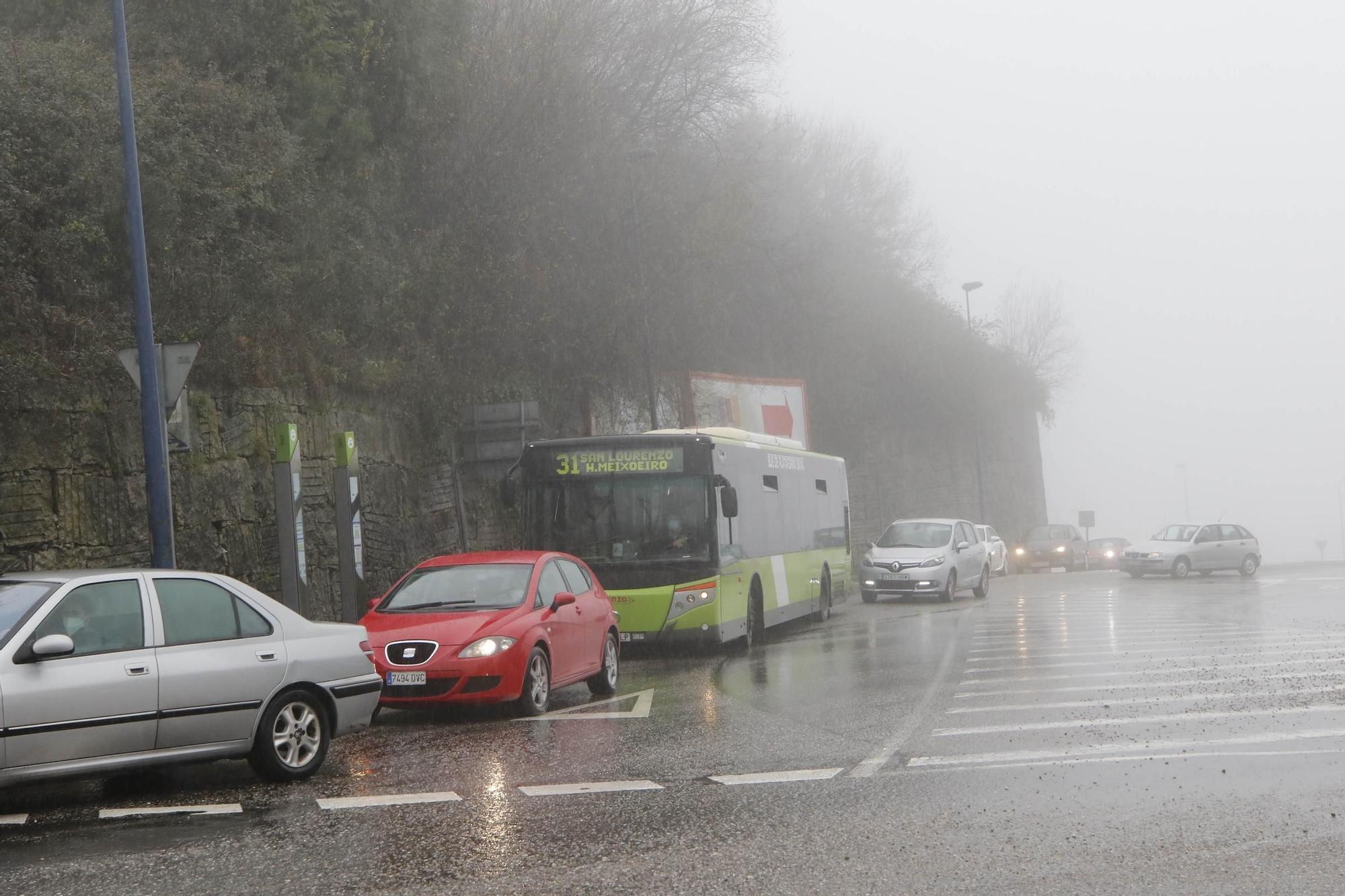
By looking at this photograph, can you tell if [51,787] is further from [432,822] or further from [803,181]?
[803,181]

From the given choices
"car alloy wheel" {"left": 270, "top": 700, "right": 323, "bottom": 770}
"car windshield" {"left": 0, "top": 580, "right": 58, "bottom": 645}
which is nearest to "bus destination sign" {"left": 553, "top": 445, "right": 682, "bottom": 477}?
"car alloy wheel" {"left": 270, "top": 700, "right": 323, "bottom": 770}

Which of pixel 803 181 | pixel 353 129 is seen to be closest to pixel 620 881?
pixel 353 129

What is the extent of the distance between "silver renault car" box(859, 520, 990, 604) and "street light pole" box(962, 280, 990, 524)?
24.9 m

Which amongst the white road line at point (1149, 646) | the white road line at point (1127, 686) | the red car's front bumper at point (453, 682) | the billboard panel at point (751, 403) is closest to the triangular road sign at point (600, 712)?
the red car's front bumper at point (453, 682)

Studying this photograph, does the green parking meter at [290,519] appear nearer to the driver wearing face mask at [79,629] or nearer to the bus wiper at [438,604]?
the bus wiper at [438,604]

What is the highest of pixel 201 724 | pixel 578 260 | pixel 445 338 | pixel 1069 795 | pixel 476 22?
pixel 476 22

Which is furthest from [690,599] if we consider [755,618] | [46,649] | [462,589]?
[46,649]

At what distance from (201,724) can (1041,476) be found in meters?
69.5

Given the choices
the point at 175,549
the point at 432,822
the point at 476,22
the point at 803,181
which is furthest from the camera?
the point at 803,181

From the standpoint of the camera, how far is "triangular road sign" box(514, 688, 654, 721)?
12.3 metres

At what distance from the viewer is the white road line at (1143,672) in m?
14.1

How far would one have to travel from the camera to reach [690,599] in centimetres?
1788

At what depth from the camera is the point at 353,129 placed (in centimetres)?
2253

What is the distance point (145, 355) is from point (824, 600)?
14074 millimetres
